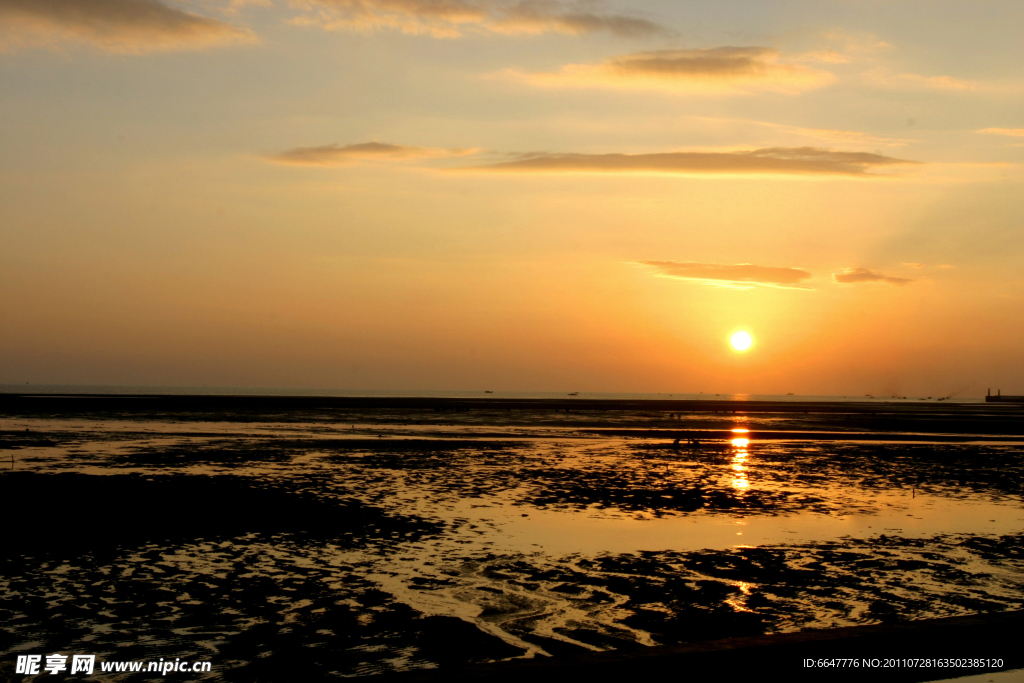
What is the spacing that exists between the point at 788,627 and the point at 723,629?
2.98 feet

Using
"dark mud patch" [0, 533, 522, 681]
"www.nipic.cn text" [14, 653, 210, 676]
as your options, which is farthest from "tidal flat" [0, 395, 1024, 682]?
"www.nipic.cn text" [14, 653, 210, 676]

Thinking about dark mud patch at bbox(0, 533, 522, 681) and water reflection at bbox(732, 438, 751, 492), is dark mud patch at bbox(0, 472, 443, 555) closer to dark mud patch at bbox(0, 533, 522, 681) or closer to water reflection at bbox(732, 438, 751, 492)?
dark mud patch at bbox(0, 533, 522, 681)

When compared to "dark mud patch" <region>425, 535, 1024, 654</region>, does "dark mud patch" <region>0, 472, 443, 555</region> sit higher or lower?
lower

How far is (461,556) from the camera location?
16.1 meters

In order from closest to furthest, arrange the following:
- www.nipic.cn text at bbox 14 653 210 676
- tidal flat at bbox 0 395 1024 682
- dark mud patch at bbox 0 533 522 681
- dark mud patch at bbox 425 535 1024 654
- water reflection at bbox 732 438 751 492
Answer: www.nipic.cn text at bbox 14 653 210 676
dark mud patch at bbox 0 533 522 681
tidal flat at bbox 0 395 1024 682
dark mud patch at bbox 425 535 1024 654
water reflection at bbox 732 438 751 492

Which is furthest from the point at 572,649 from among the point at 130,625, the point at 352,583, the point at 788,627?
the point at 130,625

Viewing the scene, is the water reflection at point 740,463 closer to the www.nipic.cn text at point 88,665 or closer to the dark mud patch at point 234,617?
the dark mud patch at point 234,617

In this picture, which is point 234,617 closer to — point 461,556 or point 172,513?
point 461,556

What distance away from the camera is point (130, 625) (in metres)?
11.1

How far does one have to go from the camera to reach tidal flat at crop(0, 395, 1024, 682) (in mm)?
10875

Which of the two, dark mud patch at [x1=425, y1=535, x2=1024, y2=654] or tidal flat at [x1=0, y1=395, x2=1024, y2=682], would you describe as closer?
tidal flat at [x1=0, y1=395, x2=1024, y2=682]

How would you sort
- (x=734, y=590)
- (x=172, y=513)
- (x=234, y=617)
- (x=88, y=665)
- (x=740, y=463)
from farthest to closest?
1. (x=740, y=463)
2. (x=172, y=513)
3. (x=734, y=590)
4. (x=234, y=617)
5. (x=88, y=665)

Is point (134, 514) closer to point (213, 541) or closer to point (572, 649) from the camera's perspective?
point (213, 541)

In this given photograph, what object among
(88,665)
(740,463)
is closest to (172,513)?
(88,665)
